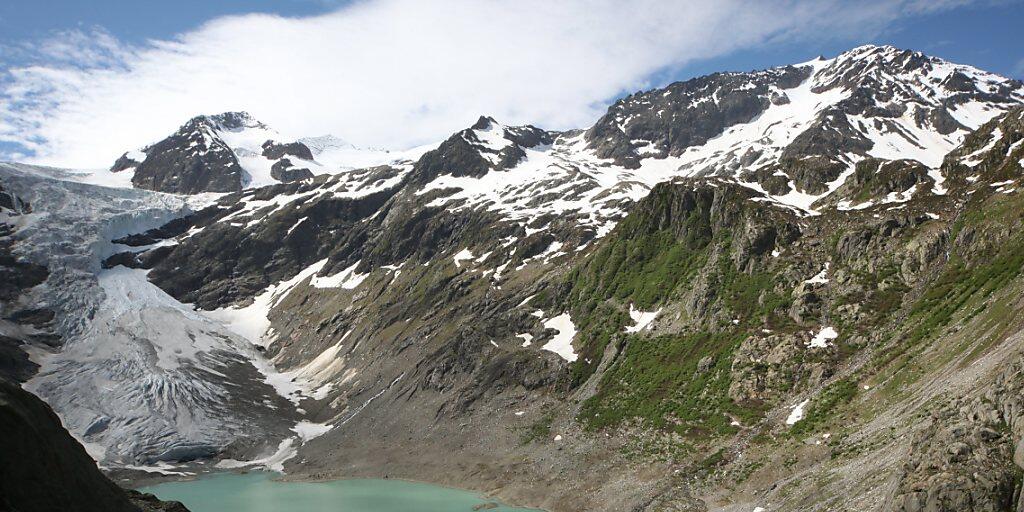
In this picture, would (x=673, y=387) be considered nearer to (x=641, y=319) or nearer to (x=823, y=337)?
(x=823, y=337)

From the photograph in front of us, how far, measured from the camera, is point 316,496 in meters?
80.5

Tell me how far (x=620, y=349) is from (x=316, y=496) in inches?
1711

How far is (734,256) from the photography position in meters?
81.2

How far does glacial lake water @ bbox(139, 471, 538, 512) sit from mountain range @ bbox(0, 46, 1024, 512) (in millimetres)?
4275

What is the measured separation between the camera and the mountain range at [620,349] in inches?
1665

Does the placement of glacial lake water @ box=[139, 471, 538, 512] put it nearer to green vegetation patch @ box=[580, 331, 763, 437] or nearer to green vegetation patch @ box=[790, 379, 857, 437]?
green vegetation patch @ box=[580, 331, 763, 437]

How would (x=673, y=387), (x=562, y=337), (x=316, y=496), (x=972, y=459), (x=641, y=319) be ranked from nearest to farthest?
(x=972, y=459) < (x=673, y=387) < (x=316, y=496) < (x=641, y=319) < (x=562, y=337)

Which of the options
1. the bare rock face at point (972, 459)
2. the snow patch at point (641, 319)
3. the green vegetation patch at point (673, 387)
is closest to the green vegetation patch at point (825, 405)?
the green vegetation patch at point (673, 387)

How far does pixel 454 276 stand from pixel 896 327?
100025 millimetres

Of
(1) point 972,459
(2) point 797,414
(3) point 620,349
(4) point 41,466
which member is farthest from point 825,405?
(4) point 41,466

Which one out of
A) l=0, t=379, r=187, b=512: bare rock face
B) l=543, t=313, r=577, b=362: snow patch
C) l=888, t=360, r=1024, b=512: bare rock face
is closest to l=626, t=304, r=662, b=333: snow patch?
l=543, t=313, r=577, b=362: snow patch

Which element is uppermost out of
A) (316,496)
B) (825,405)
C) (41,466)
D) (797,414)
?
(41,466)

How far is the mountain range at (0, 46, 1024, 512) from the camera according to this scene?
4228 centimetres

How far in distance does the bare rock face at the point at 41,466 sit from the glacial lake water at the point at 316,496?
49.2 meters
